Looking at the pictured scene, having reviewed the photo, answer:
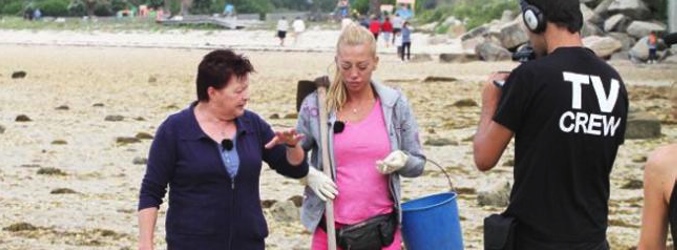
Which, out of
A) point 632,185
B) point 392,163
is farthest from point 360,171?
point 632,185

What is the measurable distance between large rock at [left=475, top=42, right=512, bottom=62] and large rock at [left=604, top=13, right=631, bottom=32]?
3832mm

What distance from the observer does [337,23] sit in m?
75.2

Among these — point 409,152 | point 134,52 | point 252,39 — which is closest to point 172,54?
point 134,52

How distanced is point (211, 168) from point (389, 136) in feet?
2.92

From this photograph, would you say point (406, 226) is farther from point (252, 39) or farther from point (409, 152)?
point (252, 39)

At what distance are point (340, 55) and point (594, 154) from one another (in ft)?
4.60

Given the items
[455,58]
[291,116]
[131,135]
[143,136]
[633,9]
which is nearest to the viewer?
[143,136]

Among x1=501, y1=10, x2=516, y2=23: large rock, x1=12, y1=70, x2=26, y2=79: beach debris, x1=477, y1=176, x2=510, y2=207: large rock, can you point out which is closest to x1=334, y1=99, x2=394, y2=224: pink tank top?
x1=477, y1=176, x2=510, y2=207: large rock

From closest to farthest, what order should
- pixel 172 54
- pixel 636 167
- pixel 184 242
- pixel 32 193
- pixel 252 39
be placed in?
pixel 184 242, pixel 32 193, pixel 636 167, pixel 172 54, pixel 252 39

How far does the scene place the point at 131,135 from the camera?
59.4 feet

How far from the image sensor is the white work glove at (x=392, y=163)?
5840 millimetres

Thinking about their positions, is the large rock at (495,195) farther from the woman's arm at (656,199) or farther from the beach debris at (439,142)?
the woman's arm at (656,199)

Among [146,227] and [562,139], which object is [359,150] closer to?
[146,227]

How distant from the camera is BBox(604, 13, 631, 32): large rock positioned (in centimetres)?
4275
